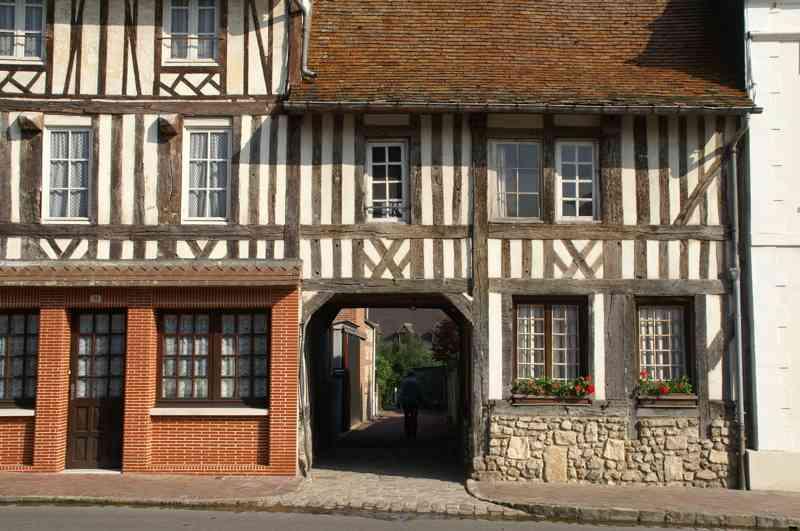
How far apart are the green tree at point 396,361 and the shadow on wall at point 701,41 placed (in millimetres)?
21204

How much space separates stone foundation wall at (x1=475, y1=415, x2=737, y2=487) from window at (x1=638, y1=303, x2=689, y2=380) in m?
0.80

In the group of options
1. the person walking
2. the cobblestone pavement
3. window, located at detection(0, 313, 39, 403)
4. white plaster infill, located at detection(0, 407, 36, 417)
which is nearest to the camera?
the cobblestone pavement

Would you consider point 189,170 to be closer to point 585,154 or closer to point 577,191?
point 577,191

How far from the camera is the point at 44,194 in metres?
14.0

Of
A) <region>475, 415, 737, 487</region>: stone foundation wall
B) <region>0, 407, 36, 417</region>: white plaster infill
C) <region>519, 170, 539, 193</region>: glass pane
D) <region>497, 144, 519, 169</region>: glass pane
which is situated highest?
<region>497, 144, 519, 169</region>: glass pane

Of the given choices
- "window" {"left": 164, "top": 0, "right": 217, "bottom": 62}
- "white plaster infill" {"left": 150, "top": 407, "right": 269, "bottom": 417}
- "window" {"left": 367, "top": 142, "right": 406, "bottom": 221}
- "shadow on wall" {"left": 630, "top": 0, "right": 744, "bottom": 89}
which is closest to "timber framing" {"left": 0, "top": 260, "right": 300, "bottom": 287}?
"window" {"left": 367, "top": 142, "right": 406, "bottom": 221}

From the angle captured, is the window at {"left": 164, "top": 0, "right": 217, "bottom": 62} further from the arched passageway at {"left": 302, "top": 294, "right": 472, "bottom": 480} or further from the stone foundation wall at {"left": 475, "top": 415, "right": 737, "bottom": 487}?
the stone foundation wall at {"left": 475, "top": 415, "right": 737, "bottom": 487}

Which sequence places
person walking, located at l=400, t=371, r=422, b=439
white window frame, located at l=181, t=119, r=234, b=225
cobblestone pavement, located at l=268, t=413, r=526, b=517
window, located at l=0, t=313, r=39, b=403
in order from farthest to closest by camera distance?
person walking, located at l=400, t=371, r=422, b=439 → window, located at l=0, t=313, r=39, b=403 → white window frame, located at l=181, t=119, r=234, b=225 → cobblestone pavement, located at l=268, t=413, r=526, b=517

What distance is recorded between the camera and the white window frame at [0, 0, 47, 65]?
46.1ft

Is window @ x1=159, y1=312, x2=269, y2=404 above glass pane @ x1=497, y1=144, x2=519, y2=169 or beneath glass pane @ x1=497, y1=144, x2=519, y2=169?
beneath

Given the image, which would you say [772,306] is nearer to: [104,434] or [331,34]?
[331,34]

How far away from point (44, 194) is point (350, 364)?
13.1 meters

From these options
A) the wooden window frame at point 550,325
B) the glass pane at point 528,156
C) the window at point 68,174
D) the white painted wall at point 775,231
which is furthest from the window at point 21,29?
the white painted wall at point 775,231

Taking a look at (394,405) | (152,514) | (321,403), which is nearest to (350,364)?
(321,403)
